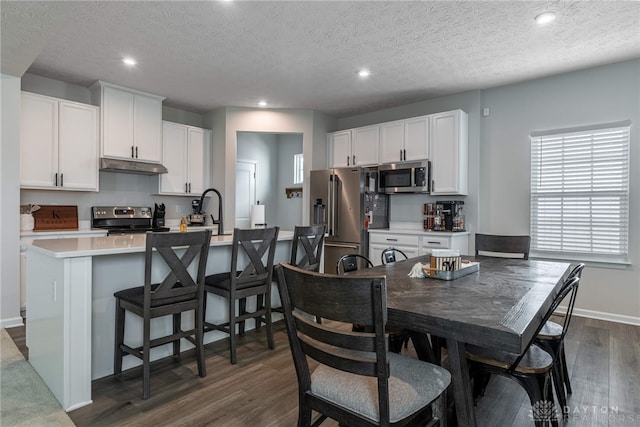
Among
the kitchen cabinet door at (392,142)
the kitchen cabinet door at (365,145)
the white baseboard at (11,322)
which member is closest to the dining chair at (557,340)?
the kitchen cabinet door at (392,142)

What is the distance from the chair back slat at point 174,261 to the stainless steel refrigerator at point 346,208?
2.87 metres

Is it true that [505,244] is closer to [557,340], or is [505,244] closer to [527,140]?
[557,340]

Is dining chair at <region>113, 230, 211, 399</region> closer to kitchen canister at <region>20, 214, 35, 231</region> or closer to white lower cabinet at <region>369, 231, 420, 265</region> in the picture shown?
kitchen canister at <region>20, 214, 35, 231</region>

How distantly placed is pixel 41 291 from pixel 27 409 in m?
0.68

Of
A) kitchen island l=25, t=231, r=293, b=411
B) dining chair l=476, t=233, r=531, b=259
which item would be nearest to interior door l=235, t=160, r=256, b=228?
kitchen island l=25, t=231, r=293, b=411

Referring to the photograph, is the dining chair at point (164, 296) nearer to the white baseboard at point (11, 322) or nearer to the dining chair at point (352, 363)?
the dining chair at point (352, 363)

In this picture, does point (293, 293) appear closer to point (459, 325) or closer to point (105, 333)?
point (459, 325)

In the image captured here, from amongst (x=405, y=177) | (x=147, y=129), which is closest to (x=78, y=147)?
(x=147, y=129)

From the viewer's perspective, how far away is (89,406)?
2.03m

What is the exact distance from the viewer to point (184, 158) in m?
5.29

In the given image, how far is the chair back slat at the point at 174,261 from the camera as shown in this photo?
211cm

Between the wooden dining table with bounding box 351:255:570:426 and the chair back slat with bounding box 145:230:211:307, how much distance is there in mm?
1248

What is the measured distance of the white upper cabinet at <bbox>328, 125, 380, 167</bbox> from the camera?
5230mm

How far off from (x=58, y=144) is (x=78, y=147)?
0.65 feet
